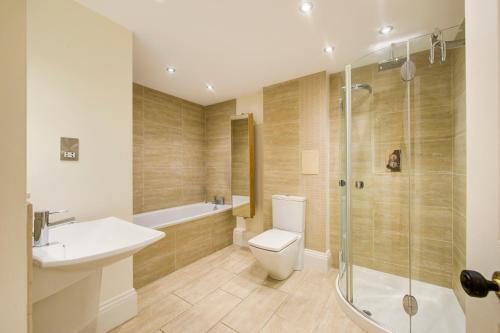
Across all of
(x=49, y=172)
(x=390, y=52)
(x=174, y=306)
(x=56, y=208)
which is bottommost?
(x=174, y=306)

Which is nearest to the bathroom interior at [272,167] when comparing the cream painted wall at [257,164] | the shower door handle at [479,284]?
the shower door handle at [479,284]

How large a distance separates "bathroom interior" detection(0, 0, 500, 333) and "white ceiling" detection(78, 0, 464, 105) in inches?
0.6

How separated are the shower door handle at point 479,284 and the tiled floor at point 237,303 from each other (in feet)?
4.36

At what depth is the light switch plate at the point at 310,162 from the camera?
2.31m

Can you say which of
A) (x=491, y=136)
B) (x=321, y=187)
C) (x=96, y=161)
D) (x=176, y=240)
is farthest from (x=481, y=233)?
(x=176, y=240)

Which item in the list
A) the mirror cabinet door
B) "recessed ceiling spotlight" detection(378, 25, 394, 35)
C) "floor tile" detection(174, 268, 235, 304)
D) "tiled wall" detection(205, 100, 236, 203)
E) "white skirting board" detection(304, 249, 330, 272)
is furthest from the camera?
"tiled wall" detection(205, 100, 236, 203)

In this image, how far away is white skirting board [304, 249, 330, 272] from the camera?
2234mm

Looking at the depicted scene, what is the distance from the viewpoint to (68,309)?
1.21 meters

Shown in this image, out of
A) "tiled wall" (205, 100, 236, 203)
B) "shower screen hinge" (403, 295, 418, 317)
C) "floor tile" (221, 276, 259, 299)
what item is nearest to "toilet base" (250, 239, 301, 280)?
"floor tile" (221, 276, 259, 299)

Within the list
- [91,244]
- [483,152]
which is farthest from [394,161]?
[91,244]

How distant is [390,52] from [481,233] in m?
1.83

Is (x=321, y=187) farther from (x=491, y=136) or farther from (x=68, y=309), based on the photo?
(x=68, y=309)

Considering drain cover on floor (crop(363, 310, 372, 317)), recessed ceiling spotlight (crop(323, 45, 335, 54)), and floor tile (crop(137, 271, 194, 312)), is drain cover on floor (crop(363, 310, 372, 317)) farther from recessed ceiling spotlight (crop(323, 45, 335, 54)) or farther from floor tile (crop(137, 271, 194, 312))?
recessed ceiling spotlight (crop(323, 45, 335, 54))

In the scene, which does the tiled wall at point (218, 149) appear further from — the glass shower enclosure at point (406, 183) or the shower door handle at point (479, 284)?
the shower door handle at point (479, 284)
